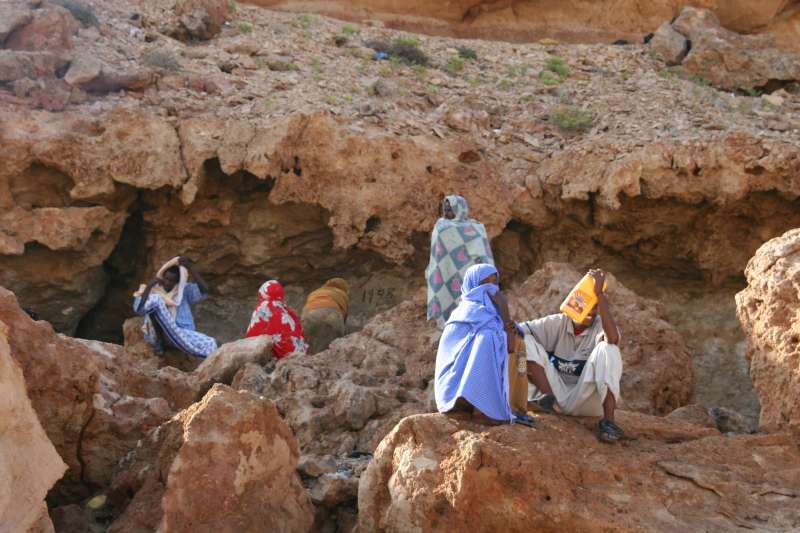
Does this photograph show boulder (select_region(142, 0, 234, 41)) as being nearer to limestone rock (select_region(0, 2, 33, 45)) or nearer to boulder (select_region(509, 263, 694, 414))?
limestone rock (select_region(0, 2, 33, 45))

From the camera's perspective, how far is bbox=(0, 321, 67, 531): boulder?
12.8 feet

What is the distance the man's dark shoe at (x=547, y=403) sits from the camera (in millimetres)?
5570

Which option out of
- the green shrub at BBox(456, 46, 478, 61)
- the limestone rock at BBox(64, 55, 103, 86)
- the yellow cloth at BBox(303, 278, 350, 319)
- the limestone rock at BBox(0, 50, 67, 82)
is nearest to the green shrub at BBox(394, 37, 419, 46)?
the green shrub at BBox(456, 46, 478, 61)

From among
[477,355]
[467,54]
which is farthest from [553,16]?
[477,355]

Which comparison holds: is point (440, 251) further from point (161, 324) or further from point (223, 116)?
point (223, 116)

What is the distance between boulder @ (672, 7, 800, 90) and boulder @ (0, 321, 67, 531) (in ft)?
39.5

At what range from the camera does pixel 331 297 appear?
390 inches

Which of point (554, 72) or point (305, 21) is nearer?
point (554, 72)

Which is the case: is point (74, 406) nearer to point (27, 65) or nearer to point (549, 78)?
point (27, 65)

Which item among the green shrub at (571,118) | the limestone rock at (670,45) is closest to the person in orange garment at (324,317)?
the green shrub at (571,118)

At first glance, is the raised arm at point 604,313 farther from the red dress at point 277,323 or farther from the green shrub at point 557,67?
the green shrub at point 557,67

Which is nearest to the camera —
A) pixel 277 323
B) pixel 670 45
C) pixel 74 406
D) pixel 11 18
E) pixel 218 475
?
pixel 218 475

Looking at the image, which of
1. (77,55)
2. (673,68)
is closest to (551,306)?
(77,55)

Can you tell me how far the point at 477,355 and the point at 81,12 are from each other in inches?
356
